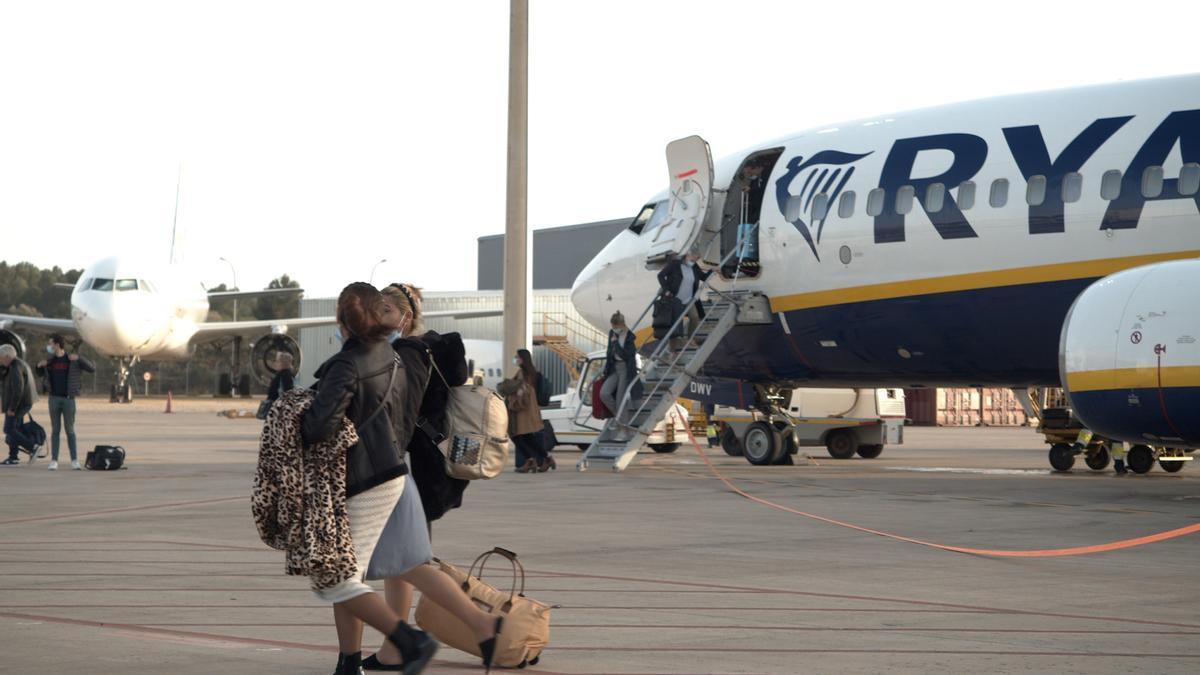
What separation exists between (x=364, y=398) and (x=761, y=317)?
15237 millimetres

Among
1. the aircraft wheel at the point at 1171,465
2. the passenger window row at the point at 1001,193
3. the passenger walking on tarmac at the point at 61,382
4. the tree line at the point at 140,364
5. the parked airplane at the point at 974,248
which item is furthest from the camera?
the tree line at the point at 140,364

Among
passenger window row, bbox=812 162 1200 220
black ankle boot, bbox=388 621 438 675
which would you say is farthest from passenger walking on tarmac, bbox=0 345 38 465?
black ankle boot, bbox=388 621 438 675

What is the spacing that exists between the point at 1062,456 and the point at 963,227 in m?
5.28

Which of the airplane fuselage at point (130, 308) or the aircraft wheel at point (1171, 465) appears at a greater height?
the airplane fuselage at point (130, 308)

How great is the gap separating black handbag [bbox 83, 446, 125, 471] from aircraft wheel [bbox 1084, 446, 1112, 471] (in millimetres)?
13693

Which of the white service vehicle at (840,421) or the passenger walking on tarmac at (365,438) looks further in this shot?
the white service vehicle at (840,421)

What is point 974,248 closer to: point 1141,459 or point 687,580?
point 1141,459

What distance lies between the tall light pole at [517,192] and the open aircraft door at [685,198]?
3.20 meters

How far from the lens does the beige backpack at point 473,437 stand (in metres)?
6.23

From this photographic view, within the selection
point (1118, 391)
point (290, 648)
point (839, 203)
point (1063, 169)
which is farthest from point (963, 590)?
point (839, 203)

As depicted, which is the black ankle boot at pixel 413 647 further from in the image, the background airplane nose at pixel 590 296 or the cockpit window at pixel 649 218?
the background airplane nose at pixel 590 296

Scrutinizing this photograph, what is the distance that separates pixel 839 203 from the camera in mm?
19344

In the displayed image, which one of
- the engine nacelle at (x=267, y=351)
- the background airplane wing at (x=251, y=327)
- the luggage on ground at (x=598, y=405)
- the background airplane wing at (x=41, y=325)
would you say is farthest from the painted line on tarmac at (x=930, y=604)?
the background airplane wing at (x=41, y=325)

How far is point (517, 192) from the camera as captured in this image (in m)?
24.3
